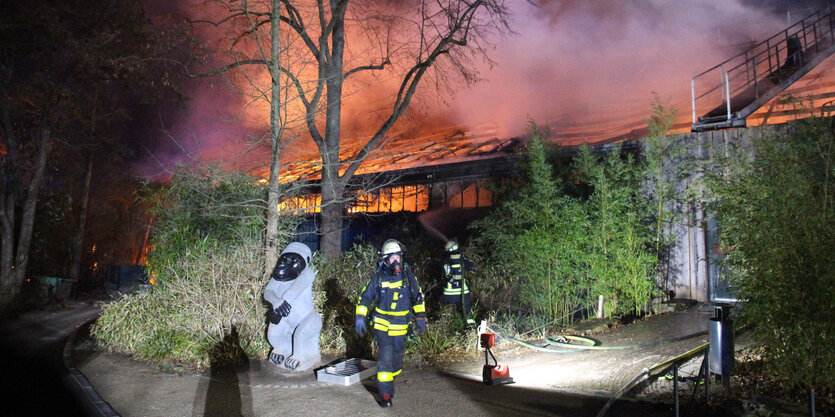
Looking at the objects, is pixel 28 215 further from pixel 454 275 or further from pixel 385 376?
pixel 385 376

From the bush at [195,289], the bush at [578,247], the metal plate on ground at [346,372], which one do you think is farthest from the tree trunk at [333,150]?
the metal plate on ground at [346,372]

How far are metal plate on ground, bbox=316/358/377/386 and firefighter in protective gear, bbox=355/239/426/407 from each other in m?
0.87

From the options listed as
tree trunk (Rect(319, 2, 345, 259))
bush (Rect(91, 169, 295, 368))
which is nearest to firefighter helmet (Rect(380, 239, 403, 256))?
bush (Rect(91, 169, 295, 368))

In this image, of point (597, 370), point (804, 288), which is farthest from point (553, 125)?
point (804, 288)

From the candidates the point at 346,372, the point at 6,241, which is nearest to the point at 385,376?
the point at 346,372

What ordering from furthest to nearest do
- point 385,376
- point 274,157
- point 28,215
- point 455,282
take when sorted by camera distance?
point 28,215 < point 455,282 < point 274,157 < point 385,376

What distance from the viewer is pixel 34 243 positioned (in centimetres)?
1988

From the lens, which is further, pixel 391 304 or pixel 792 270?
pixel 391 304

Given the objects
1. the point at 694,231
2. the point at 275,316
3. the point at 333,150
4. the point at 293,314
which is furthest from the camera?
the point at 333,150

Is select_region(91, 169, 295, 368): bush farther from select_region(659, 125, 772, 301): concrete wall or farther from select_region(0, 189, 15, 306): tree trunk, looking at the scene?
select_region(0, 189, 15, 306): tree trunk

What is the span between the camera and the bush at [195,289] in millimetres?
8195

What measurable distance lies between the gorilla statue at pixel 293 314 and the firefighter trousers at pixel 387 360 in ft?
5.54

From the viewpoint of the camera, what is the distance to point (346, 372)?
7.01 m

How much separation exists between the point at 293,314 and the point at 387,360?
2048 mm
